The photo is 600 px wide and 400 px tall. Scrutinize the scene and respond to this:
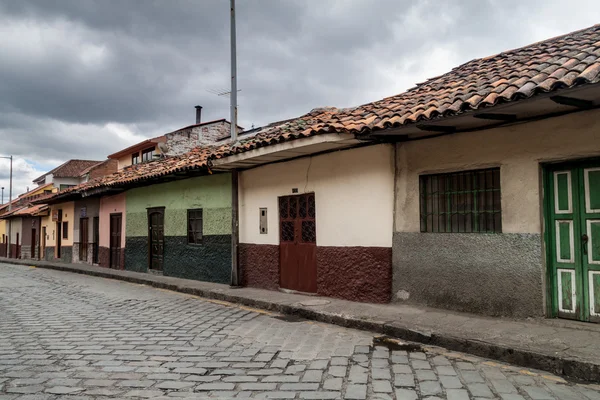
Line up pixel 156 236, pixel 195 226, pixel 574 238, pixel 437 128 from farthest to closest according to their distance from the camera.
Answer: pixel 156 236 → pixel 195 226 → pixel 437 128 → pixel 574 238

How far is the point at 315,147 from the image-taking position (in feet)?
27.5

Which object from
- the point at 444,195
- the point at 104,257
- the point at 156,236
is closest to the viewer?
the point at 444,195

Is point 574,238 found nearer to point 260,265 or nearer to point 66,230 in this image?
point 260,265

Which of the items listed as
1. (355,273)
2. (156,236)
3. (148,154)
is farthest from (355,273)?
(148,154)

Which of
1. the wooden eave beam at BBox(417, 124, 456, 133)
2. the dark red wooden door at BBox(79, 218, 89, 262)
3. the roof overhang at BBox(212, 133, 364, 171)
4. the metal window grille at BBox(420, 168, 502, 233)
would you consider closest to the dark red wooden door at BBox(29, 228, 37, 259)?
the dark red wooden door at BBox(79, 218, 89, 262)

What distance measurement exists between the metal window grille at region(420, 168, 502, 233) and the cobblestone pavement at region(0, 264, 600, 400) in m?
2.14

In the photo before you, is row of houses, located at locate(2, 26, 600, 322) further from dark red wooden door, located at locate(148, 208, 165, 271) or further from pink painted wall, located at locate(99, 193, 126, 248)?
pink painted wall, located at locate(99, 193, 126, 248)

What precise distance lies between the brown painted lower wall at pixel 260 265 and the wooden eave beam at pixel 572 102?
20.3ft

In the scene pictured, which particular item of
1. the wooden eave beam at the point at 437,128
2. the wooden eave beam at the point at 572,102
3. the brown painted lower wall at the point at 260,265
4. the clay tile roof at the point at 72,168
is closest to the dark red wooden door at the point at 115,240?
the brown painted lower wall at the point at 260,265

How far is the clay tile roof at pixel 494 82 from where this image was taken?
519 cm

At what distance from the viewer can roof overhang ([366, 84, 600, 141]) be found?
A: 5033 mm

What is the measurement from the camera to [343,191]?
843 cm

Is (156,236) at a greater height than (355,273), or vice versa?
(156,236)

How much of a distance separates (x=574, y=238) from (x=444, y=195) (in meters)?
1.90
